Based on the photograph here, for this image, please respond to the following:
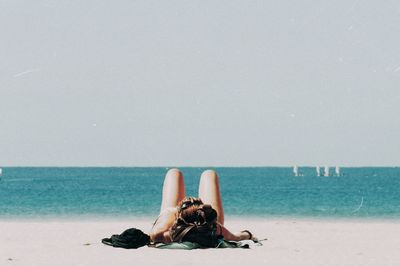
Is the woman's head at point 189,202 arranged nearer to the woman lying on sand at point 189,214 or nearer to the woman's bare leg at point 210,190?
the woman lying on sand at point 189,214

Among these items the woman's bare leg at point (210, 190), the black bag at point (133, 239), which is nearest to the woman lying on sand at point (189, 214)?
the woman's bare leg at point (210, 190)

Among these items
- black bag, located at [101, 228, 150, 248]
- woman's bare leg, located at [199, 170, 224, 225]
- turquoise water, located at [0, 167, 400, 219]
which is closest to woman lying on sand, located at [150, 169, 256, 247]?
woman's bare leg, located at [199, 170, 224, 225]

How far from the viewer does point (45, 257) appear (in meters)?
10.4

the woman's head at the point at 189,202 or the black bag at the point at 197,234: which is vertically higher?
the woman's head at the point at 189,202

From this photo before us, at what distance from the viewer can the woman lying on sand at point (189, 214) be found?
10.2 meters

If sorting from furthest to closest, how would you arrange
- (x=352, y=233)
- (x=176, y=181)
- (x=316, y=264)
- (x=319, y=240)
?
(x=352, y=233)
(x=319, y=240)
(x=176, y=181)
(x=316, y=264)

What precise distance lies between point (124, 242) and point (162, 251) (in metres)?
0.80

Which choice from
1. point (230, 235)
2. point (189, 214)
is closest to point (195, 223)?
point (189, 214)

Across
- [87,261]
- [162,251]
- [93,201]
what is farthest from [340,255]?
[93,201]

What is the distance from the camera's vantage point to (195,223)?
10.3 metres

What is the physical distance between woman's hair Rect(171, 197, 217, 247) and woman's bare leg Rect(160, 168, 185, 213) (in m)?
0.32

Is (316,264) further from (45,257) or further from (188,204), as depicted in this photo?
(45,257)

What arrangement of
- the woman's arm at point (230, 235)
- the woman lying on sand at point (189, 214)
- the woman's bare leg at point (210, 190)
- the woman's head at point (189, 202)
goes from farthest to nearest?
the woman's arm at point (230, 235) < the woman's bare leg at point (210, 190) < the woman lying on sand at point (189, 214) < the woman's head at point (189, 202)

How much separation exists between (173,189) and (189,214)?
0.47 m
